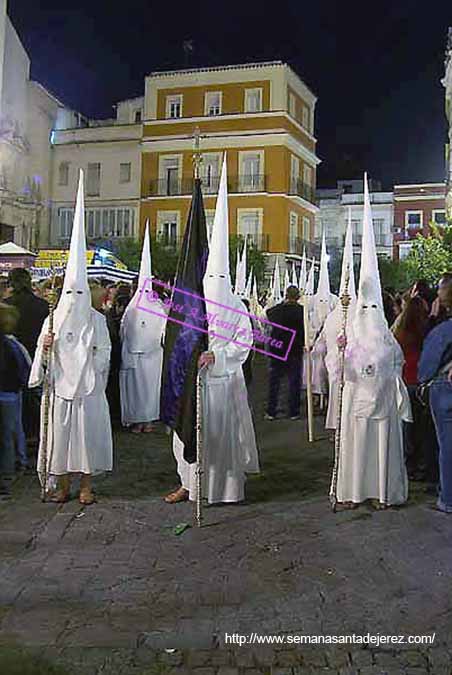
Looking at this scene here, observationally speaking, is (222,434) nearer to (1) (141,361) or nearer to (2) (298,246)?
(1) (141,361)

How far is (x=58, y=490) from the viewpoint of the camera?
274 inches

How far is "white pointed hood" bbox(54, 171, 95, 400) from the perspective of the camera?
6.63 meters

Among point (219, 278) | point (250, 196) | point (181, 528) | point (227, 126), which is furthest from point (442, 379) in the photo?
point (227, 126)

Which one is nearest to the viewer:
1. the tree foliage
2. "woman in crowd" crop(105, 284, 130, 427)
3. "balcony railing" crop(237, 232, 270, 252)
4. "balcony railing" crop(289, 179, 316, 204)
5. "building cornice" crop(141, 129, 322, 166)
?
"woman in crowd" crop(105, 284, 130, 427)

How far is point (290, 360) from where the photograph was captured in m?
11.9

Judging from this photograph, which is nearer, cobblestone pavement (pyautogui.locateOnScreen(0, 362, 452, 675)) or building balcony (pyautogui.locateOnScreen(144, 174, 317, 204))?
cobblestone pavement (pyautogui.locateOnScreen(0, 362, 452, 675))

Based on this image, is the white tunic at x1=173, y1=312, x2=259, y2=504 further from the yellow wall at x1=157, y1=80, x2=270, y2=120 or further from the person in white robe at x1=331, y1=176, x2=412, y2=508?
the yellow wall at x1=157, y1=80, x2=270, y2=120

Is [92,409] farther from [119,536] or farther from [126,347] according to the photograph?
[126,347]

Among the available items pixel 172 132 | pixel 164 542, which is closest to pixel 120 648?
pixel 164 542

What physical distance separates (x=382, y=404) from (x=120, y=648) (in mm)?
3340

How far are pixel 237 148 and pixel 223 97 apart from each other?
3.09 meters

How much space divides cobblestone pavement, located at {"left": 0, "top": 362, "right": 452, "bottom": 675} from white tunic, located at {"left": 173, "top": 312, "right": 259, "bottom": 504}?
218mm

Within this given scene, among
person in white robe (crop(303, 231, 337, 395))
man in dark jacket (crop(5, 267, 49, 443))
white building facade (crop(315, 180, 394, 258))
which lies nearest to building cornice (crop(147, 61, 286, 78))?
white building facade (crop(315, 180, 394, 258))

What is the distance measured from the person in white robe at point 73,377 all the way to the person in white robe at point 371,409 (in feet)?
7.26
